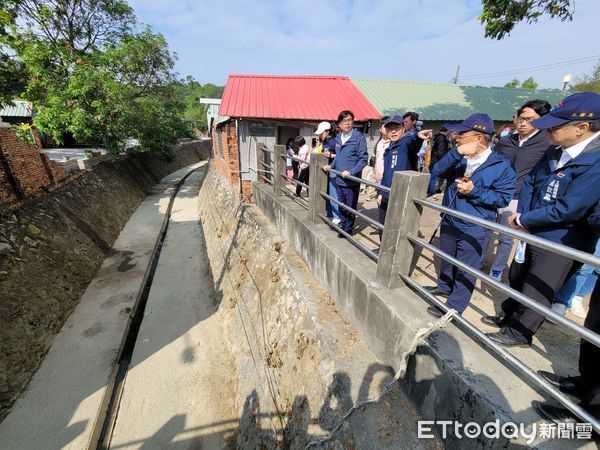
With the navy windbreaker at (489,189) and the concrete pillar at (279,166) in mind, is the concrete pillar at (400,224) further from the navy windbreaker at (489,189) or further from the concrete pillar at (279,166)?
the concrete pillar at (279,166)

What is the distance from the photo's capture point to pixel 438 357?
1.77 meters

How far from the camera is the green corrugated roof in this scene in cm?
1177

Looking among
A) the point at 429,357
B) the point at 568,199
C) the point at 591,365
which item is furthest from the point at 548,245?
the point at 429,357

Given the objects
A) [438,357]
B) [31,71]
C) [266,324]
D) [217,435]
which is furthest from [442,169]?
[31,71]

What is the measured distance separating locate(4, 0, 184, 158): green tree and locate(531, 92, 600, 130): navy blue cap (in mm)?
12388

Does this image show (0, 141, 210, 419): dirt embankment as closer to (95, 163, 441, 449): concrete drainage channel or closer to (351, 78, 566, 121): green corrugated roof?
(95, 163, 441, 449): concrete drainage channel

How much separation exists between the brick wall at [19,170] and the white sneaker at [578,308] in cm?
1032

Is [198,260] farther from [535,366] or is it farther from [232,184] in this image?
[535,366]

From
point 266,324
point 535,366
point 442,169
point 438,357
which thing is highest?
point 442,169

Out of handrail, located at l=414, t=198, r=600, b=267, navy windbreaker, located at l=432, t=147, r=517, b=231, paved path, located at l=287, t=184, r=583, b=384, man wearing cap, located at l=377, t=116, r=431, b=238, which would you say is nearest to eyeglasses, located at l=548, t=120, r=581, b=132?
navy windbreaker, located at l=432, t=147, r=517, b=231

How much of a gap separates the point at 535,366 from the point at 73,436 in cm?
543

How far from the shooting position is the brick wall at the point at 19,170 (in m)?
6.62

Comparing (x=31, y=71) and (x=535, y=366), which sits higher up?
(x=31, y=71)

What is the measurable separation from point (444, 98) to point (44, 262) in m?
16.1
